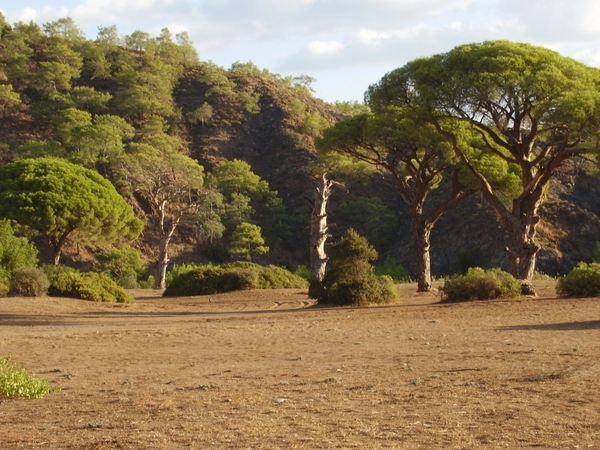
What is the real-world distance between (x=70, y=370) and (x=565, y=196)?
54.6m

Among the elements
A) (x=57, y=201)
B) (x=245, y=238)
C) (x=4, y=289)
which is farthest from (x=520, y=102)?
(x=245, y=238)

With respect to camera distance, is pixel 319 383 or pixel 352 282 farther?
pixel 352 282

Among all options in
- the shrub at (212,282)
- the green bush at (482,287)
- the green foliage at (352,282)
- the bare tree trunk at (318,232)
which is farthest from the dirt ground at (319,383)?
the shrub at (212,282)

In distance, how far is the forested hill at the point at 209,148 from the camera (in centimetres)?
5909

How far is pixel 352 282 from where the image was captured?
2478 cm

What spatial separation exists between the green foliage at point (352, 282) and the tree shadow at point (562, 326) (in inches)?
343

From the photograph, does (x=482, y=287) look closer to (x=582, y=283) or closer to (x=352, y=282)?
(x=582, y=283)

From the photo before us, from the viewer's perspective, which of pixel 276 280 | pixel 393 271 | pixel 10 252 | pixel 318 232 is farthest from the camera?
pixel 393 271

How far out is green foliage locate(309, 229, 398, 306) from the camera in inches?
963

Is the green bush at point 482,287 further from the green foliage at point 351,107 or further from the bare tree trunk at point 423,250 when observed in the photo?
the green foliage at point 351,107

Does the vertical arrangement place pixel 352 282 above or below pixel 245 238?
below

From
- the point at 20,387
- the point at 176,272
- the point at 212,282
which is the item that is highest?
the point at 176,272

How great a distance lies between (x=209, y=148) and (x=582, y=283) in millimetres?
56979

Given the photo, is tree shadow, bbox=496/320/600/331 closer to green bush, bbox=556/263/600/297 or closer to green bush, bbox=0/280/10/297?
green bush, bbox=556/263/600/297
